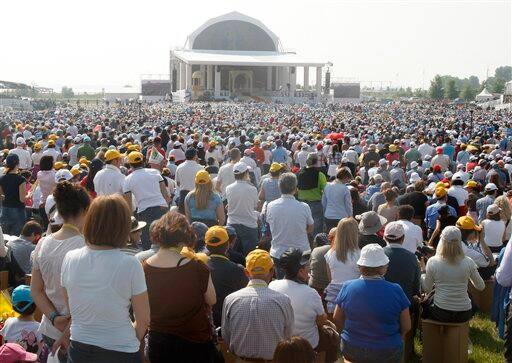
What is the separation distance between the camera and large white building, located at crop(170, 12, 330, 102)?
7475 centimetres

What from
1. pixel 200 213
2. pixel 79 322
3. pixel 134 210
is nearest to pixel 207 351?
pixel 79 322

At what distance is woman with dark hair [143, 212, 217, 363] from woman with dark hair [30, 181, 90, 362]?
1.55 ft

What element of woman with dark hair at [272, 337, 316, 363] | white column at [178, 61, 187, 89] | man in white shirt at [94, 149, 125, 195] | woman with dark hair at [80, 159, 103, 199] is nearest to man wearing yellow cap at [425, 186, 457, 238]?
man in white shirt at [94, 149, 125, 195]

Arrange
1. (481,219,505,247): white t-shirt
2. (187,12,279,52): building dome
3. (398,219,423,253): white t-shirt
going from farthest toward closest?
(187,12,279,52): building dome, (481,219,505,247): white t-shirt, (398,219,423,253): white t-shirt

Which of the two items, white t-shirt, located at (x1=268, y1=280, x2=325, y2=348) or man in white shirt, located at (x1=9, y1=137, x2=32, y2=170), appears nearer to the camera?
white t-shirt, located at (x1=268, y1=280, x2=325, y2=348)

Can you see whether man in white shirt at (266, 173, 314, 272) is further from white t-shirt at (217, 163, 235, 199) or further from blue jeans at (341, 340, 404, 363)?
white t-shirt at (217, 163, 235, 199)

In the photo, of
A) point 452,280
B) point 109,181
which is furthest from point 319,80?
point 452,280

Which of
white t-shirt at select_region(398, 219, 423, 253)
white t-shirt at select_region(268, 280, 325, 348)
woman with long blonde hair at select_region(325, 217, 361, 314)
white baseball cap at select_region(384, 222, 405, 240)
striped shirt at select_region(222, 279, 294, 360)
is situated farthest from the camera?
white t-shirt at select_region(398, 219, 423, 253)

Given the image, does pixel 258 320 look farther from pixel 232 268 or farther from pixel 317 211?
pixel 317 211

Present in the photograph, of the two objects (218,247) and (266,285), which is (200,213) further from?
(266,285)

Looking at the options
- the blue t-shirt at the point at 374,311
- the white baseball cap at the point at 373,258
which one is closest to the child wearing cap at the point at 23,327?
the blue t-shirt at the point at 374,311

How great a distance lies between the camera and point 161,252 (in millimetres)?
4621

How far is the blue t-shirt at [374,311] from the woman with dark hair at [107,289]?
1.64m

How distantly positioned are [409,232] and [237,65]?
2774 inches
